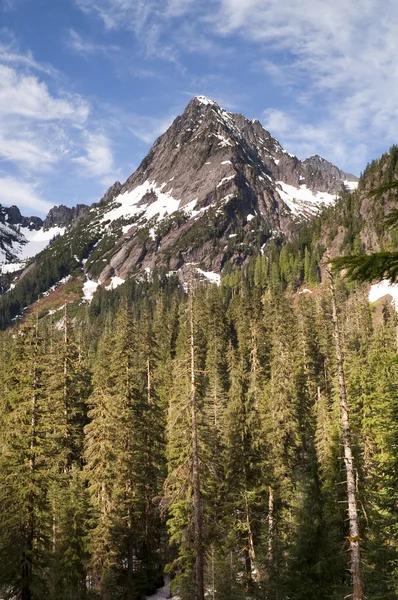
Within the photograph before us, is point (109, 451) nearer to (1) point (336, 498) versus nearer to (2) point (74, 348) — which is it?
(2) point (74, 348)

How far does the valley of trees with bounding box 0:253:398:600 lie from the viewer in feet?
63.8

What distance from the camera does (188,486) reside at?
69.5ft

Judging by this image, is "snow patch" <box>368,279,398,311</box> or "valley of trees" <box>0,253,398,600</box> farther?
"snow patch" <box>368,279,398,311</box>

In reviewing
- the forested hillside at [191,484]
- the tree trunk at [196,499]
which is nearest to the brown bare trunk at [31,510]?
the forested hillside at [191,484]

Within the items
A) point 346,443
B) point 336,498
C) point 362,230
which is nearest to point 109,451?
point 336,498

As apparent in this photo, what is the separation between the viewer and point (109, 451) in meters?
27.2

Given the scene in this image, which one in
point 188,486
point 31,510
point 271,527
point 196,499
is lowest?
point 271,527

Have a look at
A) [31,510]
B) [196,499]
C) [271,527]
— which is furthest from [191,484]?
[271,527]

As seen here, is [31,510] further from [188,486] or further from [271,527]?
[271,527]

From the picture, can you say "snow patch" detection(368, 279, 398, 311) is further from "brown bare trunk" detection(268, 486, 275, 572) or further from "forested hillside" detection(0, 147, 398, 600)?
"brown bare trunk" detection(268, 486, 275, 572)

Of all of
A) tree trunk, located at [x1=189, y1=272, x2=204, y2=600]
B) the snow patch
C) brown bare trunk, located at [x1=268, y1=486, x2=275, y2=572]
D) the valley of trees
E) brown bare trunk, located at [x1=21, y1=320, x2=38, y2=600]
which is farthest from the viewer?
the snow patch

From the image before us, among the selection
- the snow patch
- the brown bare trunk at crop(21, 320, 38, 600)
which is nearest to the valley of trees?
the brown bare trunk at crop(21, 320, 38, 600)

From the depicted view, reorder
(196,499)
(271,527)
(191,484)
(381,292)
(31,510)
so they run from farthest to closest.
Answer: (381,292) < (271,527) < (191,484) < (196,499) < (31,510)

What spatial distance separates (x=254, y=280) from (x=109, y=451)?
429 ft
